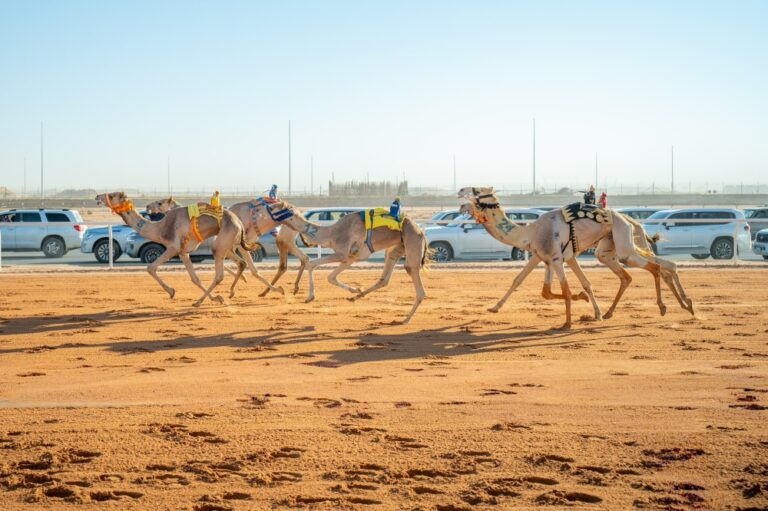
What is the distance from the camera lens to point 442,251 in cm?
3050

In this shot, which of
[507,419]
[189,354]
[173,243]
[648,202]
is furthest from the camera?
[648,202]

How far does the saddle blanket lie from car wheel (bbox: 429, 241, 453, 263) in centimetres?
1439

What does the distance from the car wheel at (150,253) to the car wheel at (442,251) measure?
26.5ft

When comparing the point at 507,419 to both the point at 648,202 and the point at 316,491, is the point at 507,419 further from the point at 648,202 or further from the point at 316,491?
the point at 648,202

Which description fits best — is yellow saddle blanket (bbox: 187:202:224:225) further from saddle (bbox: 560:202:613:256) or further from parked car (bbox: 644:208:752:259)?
parked car (bbox: 644:208:752:259)

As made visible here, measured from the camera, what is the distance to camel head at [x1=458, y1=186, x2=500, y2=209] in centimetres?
1600

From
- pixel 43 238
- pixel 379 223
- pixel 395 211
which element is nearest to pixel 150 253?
pixel 43 238

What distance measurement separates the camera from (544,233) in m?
15.7

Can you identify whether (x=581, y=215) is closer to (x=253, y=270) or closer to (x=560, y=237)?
(x=560, y=237)

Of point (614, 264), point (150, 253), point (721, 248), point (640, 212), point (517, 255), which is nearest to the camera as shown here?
point (614, 264)

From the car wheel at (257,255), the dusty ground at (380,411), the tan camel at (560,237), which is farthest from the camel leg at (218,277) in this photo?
the car wheel at (257,255)

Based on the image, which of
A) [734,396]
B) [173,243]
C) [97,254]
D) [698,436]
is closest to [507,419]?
[698,436]

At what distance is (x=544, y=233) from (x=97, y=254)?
18712mm

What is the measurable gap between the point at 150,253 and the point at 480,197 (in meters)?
15.6
